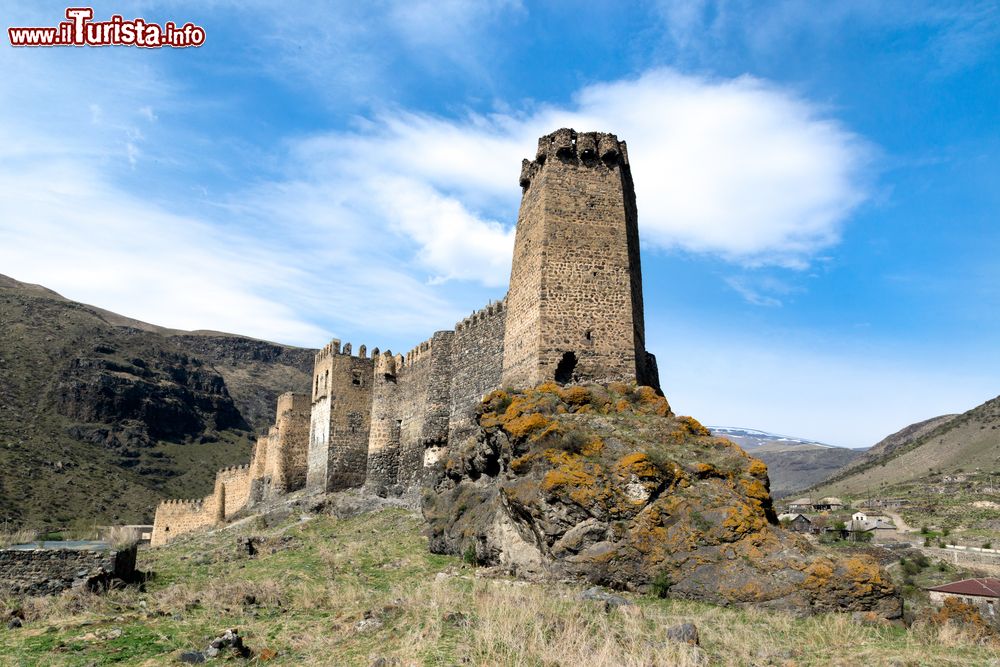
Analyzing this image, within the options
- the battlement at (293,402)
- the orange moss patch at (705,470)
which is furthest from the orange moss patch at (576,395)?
the battlement at (293,402)

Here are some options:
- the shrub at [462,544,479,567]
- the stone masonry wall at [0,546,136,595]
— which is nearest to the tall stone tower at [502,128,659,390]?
the shrub at [462,544,479,567]

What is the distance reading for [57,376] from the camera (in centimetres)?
6391

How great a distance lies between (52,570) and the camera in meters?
12.1

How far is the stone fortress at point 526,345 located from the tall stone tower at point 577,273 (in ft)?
0.08

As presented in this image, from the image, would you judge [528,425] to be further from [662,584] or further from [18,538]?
[18,538]

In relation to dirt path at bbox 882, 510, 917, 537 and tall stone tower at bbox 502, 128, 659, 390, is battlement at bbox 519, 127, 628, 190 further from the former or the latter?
dirt path at bbox 882, 510, 917, 537

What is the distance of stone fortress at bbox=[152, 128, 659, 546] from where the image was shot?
16797 mm

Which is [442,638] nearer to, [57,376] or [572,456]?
[572,456]

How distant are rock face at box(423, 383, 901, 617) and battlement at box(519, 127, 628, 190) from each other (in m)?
5.99

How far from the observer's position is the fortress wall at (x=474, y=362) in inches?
802

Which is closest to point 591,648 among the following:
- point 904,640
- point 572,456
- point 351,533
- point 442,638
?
point 442,638

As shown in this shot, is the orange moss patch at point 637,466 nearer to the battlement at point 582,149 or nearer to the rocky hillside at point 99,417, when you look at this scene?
the battlement at point 582,149

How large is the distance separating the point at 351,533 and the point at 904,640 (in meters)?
15.3

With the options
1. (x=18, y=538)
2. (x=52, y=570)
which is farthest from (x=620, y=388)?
(x=18, y=538)
